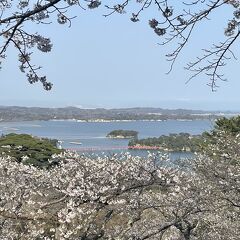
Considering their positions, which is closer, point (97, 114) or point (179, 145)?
point (179, 145)

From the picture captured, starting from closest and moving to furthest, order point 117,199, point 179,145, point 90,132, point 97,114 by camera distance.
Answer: point 117,199 < point 179,145 < point 90,132 < point 97,114

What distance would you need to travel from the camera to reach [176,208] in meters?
7.90

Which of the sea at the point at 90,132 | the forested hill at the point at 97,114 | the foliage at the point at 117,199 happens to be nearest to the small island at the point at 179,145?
the sea at the point at 90,132

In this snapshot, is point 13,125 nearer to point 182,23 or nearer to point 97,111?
point 97,111

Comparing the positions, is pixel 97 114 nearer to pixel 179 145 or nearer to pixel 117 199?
pixel 179 145

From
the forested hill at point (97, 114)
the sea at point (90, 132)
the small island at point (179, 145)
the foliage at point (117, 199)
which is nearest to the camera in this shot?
the foliage at point (117, 199)

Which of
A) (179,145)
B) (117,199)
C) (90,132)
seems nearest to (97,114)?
(90,132)

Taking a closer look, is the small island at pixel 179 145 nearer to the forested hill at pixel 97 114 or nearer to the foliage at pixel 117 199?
the foliage at pixel 117 199

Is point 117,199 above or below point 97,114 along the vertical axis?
above

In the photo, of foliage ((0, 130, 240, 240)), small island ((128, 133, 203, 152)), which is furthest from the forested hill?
foliage ((0, 130, 240, 240))

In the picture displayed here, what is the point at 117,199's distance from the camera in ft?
24.1

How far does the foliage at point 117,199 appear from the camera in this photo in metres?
7.17

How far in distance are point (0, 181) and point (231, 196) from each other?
387cm

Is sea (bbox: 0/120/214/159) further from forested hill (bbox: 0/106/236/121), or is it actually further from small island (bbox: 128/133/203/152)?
forested hill (bbox: 0/106/236/121)
